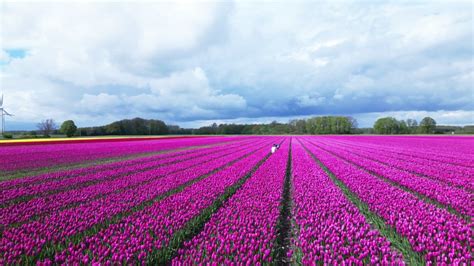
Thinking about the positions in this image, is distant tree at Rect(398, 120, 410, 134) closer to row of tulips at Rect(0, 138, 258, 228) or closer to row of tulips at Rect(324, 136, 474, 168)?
row of tulips at Rect(324, 136, 474, 168)

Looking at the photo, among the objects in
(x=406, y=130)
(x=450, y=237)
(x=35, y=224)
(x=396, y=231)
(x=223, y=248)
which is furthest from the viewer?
(x=406, y=130)

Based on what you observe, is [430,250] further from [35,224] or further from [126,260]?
[35,224]

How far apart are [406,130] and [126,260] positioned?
153 m

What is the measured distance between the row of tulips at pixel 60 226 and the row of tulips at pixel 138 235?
48 centimetres

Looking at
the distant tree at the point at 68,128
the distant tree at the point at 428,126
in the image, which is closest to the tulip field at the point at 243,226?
the distant tree at the point at 68,128

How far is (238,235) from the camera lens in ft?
14.6

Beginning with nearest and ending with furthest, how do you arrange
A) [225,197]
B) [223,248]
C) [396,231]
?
[223,248] < [396,231] < [225,197]

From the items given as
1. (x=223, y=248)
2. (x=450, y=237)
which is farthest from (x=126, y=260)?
(x=450, y=237)

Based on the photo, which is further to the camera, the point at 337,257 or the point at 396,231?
the point at 396,231

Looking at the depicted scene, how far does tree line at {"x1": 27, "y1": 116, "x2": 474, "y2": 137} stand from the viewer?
3890 inches

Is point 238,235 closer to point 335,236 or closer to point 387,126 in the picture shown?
point 335,236

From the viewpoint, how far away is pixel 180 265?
11.3 ft

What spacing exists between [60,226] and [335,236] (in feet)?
18.6

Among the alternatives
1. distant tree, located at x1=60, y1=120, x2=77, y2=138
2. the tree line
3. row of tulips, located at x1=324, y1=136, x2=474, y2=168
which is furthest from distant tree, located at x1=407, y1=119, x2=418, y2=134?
distant tree, located at x1=60, y1=120, x2=77, y2=138
